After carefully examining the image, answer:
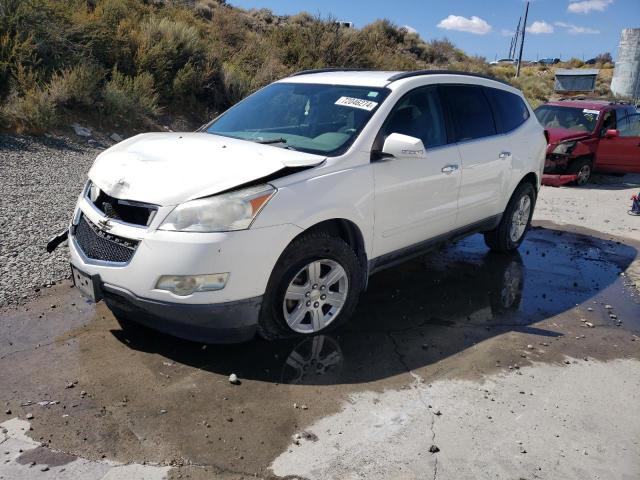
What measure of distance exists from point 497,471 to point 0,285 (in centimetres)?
404

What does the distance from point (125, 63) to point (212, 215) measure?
11550mm

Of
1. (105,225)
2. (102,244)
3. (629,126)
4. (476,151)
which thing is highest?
(629,126)

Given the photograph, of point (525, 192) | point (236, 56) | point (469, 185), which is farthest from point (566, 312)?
point (236, 56)

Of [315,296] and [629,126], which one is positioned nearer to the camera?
[315,296]

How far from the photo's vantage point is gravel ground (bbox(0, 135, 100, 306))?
4914 millimetres

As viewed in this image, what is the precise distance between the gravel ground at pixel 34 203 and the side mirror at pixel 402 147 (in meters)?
3.09

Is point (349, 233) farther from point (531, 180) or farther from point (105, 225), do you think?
point (531, 180)

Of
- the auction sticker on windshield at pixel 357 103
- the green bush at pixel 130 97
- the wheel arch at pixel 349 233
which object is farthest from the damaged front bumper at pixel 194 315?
the green bush at pixel 130 97

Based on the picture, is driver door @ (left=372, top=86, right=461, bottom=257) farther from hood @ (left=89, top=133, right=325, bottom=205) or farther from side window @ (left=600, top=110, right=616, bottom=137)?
side window @ (left=600, top=110, right=616, bottom=137)

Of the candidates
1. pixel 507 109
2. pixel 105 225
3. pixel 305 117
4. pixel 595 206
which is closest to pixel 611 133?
pixel 595 206

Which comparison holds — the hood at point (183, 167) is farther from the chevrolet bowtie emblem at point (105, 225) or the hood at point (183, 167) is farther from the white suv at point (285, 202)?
the chevrolet bowtie emblem at point (105, 225)

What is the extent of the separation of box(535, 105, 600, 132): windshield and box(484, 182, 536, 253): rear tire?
6.33m

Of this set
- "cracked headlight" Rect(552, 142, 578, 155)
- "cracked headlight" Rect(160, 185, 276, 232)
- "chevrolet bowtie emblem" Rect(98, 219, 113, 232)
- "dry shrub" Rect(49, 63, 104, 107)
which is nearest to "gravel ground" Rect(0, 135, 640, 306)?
"cracked headlight" Rect(552, 142, 578, 155)

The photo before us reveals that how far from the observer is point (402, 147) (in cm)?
409
